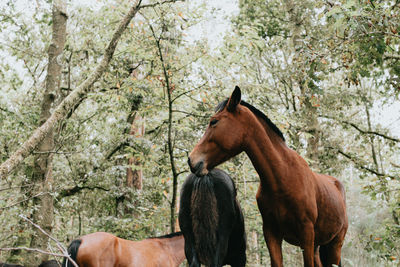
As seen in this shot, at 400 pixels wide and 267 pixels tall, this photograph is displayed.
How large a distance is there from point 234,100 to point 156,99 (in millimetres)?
4702

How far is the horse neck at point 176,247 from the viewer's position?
6306 millimetres

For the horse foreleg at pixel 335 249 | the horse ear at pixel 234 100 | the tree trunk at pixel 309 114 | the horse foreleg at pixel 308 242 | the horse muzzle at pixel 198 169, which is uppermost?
the tree trunk at pixel 309 114

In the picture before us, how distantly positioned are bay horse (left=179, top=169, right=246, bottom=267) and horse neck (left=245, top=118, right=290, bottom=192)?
0.36 metres

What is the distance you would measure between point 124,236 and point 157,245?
2.50 metres

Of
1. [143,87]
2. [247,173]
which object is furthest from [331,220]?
[143,87]

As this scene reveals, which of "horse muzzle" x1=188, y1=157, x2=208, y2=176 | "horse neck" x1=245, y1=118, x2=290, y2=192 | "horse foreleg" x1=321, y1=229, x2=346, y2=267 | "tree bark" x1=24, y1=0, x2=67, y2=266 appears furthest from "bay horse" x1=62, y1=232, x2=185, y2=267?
"horse neck" x1=245, y1=118, x2=290, y2=192

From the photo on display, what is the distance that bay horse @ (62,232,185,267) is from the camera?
516 centimetres

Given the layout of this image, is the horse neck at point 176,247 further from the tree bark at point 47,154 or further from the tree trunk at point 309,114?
the tree trunk at point 309,114

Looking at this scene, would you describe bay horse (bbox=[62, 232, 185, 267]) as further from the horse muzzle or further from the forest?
the horse muzzle

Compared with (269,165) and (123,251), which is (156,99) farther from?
(269,165)

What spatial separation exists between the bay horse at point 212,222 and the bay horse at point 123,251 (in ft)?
9.57

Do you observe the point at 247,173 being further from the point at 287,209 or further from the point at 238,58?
the point at 287,209

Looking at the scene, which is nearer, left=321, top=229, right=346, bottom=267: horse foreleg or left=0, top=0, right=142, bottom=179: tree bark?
left=321, top=229, right=346, bottom=267: horse foreleg

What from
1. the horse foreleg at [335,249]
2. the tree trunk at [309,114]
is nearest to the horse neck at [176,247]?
the horse foreleg at [335,249]
